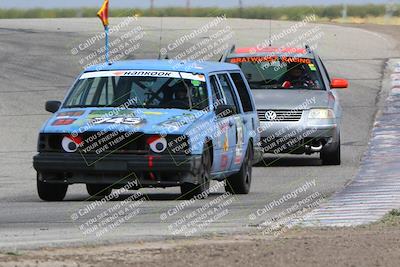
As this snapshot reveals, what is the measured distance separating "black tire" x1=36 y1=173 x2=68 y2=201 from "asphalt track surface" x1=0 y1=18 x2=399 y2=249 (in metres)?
0.11

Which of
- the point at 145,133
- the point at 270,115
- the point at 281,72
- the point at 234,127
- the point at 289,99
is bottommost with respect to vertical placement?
the point at 270,115

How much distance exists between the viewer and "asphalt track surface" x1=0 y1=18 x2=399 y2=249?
1120 cm

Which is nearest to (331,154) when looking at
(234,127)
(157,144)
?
(234,127)

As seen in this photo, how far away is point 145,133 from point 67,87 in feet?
53.0

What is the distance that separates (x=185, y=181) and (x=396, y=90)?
59.2ft

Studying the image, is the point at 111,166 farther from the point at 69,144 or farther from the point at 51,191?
the point at 51,191

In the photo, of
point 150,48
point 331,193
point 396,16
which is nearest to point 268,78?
point 331,193

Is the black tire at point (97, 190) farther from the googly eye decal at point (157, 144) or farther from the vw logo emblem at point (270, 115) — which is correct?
the vw logo emblem at point (270, 115)

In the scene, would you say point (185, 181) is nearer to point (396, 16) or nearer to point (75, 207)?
point (75, 207)

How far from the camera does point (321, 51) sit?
4038cm

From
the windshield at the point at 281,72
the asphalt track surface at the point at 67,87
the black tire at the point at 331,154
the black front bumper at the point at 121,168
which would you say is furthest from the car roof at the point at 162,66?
the windshield at the point at 281,72

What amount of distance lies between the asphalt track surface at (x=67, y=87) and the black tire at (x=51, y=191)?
0.11 meters

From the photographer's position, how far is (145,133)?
13266 millimetres

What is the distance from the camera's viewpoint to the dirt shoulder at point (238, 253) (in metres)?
8.52
